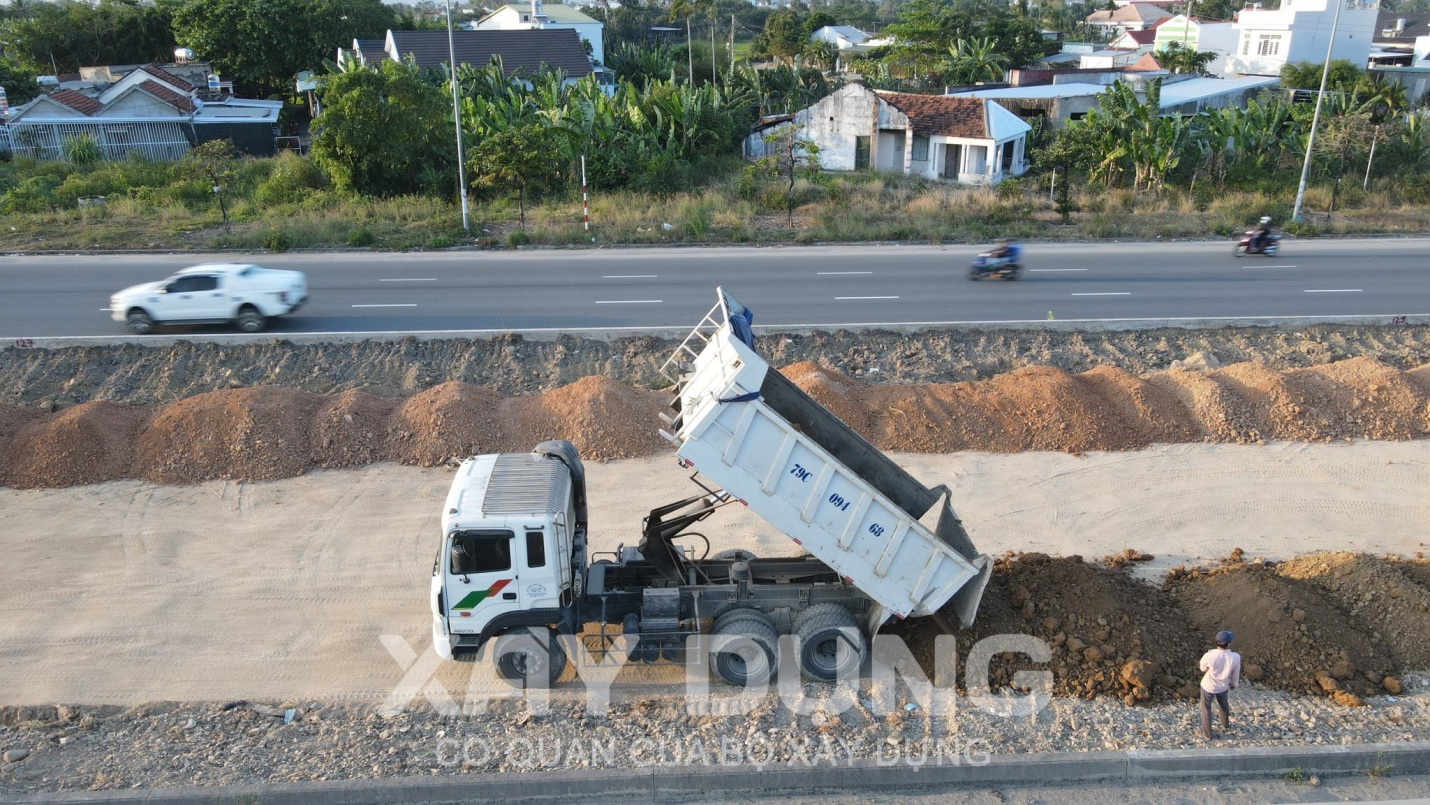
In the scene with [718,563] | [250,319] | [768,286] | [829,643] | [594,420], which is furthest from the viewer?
[768,286]

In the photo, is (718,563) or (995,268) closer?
(718,563)

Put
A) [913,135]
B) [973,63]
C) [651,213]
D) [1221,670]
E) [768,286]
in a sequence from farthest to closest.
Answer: [973,63] < [913,135] < [651,213] < [768,286] < [1221,670]

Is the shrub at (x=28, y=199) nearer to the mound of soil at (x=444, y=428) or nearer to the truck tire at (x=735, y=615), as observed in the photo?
the mound of soil at (x=444, y=428)

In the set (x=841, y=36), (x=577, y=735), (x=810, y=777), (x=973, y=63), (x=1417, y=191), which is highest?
(x=841, y=36)

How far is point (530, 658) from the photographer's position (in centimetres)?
1006

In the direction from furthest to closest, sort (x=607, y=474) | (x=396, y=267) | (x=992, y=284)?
(x=396, y=267), (x=992, y=284), (x=607, y=474)

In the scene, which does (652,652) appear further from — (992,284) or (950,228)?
(950,228)

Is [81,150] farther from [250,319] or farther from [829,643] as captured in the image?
[829,643]

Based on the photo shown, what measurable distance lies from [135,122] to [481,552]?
4494 centimetres

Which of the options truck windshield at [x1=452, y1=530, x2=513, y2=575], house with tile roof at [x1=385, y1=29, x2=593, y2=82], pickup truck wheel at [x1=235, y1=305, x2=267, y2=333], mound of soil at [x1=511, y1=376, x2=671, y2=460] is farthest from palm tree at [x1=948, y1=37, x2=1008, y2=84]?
truck windshield at [x1=452, y1=530, x2=513, y2=575]

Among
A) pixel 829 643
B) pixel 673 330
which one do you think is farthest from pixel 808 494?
pixel 673 330

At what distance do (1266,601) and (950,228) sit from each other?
2216 centimetres

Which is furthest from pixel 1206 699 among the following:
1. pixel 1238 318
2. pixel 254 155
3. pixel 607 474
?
pixel 254 155

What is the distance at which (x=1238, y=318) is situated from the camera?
22094 mm
